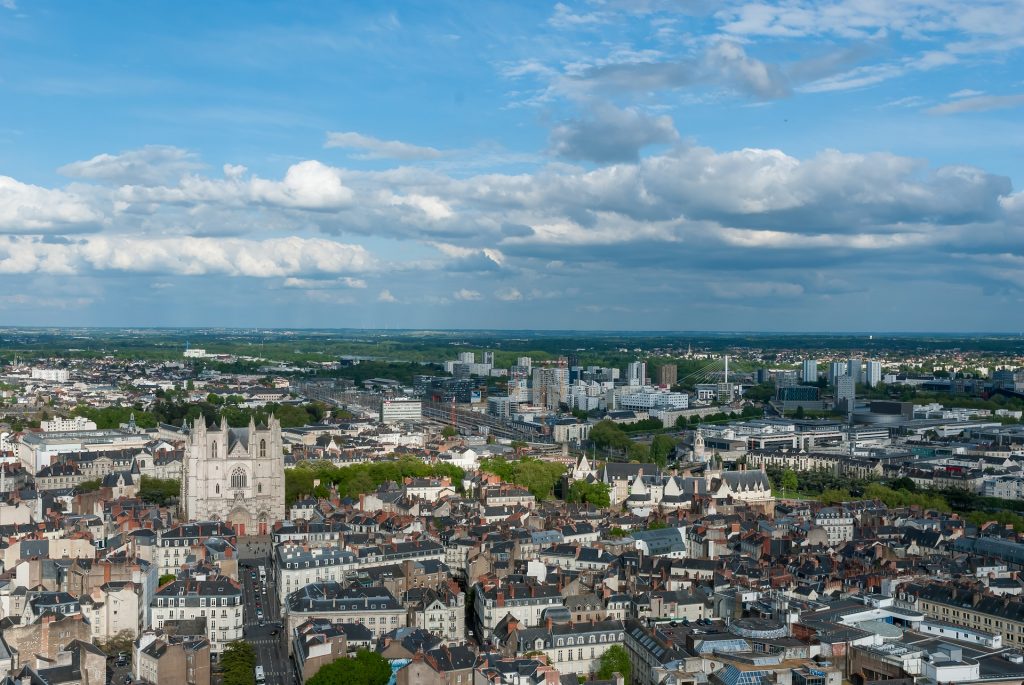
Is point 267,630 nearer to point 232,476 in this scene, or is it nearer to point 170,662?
point 170,662

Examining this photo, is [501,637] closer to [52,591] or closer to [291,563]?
[291,563]

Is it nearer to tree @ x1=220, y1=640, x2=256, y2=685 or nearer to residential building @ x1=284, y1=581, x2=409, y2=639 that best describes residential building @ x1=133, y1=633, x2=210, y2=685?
tree @ x1=220, y1=640, x2=256, y2=685

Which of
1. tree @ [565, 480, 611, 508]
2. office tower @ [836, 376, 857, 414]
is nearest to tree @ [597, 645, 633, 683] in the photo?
tree @ [565, 480, 611, 508]

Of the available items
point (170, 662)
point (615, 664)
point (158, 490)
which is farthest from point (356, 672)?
point (158, 490)

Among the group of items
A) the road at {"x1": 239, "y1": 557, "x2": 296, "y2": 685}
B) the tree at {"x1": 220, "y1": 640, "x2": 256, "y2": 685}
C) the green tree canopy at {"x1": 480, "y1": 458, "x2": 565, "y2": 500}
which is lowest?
the road at {"x1": 239, "y1": 557, "x2": 296, "y2": 685}

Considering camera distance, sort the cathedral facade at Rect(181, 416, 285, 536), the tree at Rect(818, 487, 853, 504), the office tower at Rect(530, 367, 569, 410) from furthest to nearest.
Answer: the office tower at Rect(530, 367, 569, 410), the tree at Rect(818, 487, 853, 504), the cathedral facade at Rect(181, 416, 285, 536)

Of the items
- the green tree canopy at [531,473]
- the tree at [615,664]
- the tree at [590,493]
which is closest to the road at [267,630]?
the tree at [615,664]
